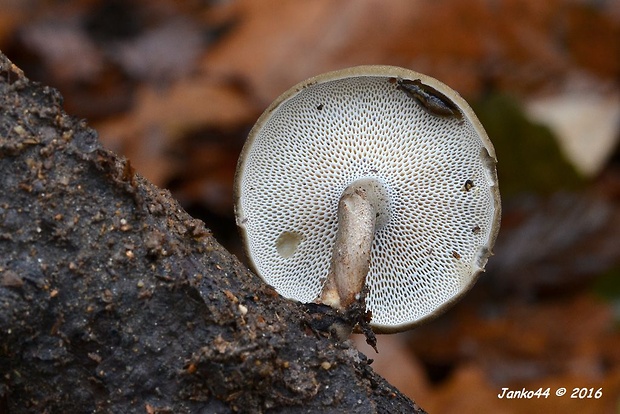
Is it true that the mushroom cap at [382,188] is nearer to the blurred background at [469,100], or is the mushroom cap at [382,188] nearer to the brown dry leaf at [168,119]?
the blurred background at [469,100]

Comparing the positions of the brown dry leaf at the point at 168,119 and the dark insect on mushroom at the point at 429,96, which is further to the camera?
the brown dry leaf at the point at 168,119

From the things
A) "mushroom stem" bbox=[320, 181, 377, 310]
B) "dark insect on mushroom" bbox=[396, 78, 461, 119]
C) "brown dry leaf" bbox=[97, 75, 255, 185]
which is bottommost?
"mushroom stem" bbox=[320, 181, 377, 310]

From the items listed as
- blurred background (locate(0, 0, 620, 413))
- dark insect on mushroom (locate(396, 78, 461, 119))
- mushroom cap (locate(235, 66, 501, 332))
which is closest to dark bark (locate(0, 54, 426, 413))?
mushroom cap (locate(235, 66, 501, 332))

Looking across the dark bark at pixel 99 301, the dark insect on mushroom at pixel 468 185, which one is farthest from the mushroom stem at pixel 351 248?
the dark bark at pixel 99 301

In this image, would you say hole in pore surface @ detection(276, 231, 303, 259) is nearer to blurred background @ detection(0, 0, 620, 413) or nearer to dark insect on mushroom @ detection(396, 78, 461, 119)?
dark insect on mushroom @ detection(396, 78, 461, 119)

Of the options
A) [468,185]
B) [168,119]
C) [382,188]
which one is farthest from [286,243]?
[168,119]

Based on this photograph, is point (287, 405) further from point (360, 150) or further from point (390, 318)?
point (360, 150)
